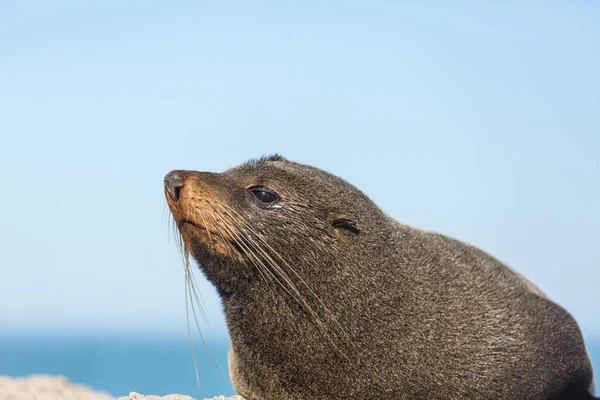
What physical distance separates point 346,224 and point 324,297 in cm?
76

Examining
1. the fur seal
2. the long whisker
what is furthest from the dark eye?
the long whisker

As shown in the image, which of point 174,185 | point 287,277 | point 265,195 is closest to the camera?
point 174,185

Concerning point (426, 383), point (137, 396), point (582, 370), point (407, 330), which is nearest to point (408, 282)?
point (407, 330)

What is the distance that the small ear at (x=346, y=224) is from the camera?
23.5ft

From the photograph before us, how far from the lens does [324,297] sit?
691cm

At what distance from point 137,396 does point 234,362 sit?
1.93m

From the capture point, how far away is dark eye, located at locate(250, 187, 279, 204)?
7059 millimetres

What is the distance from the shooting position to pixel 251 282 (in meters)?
6.91

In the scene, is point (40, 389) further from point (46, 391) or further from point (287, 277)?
point (287, 277)

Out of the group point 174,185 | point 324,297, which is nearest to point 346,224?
point 324,297

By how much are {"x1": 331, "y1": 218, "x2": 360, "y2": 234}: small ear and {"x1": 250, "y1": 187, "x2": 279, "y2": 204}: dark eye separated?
2.04 ft

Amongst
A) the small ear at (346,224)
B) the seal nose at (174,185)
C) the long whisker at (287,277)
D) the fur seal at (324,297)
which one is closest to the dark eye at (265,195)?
the fur seal at (324,297)

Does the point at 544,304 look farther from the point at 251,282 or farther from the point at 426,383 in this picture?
the point at 251,282

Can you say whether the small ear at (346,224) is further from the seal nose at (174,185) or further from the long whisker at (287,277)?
the seal nose at (174,185)
